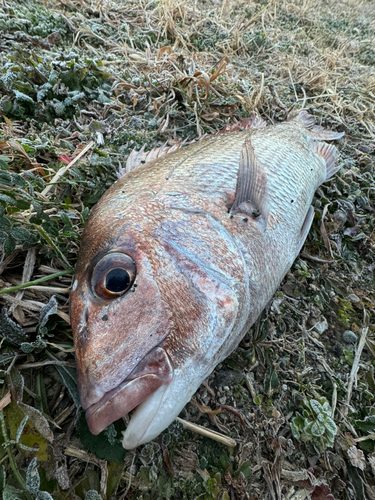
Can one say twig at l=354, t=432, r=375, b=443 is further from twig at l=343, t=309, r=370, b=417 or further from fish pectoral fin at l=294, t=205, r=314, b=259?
fish pectoral fin at l=294, t=205, r=314, b=259

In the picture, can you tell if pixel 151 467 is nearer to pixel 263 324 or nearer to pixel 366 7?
pixel 263 324

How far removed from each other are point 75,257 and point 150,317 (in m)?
0.67

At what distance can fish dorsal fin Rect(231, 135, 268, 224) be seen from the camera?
1.32 meters

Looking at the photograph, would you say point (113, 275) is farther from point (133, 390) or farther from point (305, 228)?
point (305, 228)

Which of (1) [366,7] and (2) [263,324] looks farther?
(1) [366,7]

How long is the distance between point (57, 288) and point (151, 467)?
0.81 meters

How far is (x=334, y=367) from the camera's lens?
66.2 inches

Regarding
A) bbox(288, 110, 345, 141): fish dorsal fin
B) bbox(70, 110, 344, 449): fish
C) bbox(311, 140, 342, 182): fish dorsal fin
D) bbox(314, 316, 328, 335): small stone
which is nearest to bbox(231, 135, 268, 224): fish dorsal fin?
bbox(70, 110, 344, 449): fish

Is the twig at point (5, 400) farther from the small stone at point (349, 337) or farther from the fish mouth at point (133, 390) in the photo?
the small stone at point (349, 337)

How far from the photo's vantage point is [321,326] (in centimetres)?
182

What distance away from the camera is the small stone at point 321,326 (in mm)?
1808

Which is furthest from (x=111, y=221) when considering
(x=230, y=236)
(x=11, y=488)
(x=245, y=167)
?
(x=11, y=488)

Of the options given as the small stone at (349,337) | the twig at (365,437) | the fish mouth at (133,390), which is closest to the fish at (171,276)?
the fish mouth at (133,390)

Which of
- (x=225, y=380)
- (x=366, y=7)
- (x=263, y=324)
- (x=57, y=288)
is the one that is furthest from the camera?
(x=366, y=7)
